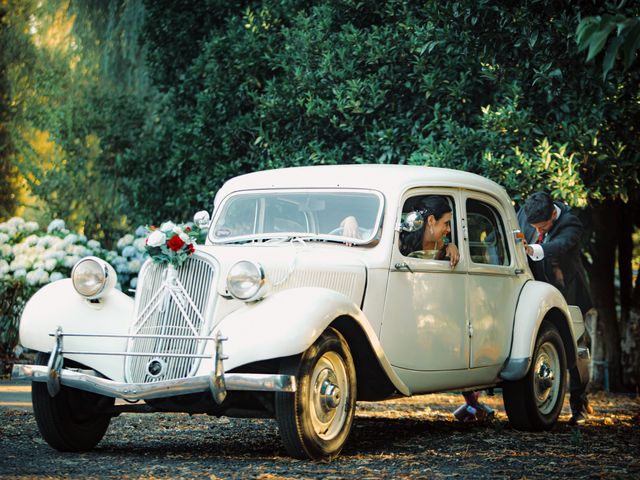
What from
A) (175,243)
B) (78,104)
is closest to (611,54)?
(175,243)

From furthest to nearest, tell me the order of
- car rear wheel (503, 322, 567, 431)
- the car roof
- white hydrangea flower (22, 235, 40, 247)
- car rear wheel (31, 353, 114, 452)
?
white hydrangea flower (22, 235, 40, 247) < car rear wheel (503, 322, 567, 431) < the car roof < car rear wheel (31, 353, 114, 452)

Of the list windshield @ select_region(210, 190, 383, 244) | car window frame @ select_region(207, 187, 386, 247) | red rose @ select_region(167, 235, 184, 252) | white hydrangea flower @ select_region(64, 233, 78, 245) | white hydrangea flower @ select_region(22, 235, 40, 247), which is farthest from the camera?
white hydrangea flower @ select_region(22, 235, 40, 247)

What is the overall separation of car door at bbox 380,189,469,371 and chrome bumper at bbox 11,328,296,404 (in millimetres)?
1345

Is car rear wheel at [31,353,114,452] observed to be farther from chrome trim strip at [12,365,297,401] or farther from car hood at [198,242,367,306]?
car hood at [198,242,367,306]

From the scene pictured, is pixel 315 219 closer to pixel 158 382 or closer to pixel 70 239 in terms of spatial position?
pixel 158 382

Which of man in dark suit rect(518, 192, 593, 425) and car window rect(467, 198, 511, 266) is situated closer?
car window rect(467, 198, 511, 266)

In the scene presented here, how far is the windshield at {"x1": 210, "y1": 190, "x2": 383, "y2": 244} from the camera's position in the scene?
754 cm

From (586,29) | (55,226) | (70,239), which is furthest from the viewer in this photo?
(55,226)

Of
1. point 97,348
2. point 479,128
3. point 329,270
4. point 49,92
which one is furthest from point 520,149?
point 49,92

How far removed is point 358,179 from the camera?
25.4 feet

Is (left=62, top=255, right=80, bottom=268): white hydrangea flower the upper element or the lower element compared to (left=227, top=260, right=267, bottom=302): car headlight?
upper

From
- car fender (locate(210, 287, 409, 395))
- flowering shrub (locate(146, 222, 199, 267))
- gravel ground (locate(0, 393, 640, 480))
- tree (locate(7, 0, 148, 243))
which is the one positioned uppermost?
tree (locate(7, 0, 148, 243))

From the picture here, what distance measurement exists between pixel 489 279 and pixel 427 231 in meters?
0.75

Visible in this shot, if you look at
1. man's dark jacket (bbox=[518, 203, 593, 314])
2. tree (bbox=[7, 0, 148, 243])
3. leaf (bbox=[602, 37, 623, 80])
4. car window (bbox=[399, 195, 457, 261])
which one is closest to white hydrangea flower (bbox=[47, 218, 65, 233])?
tree (bbox=[7, 0, 148, 243])
